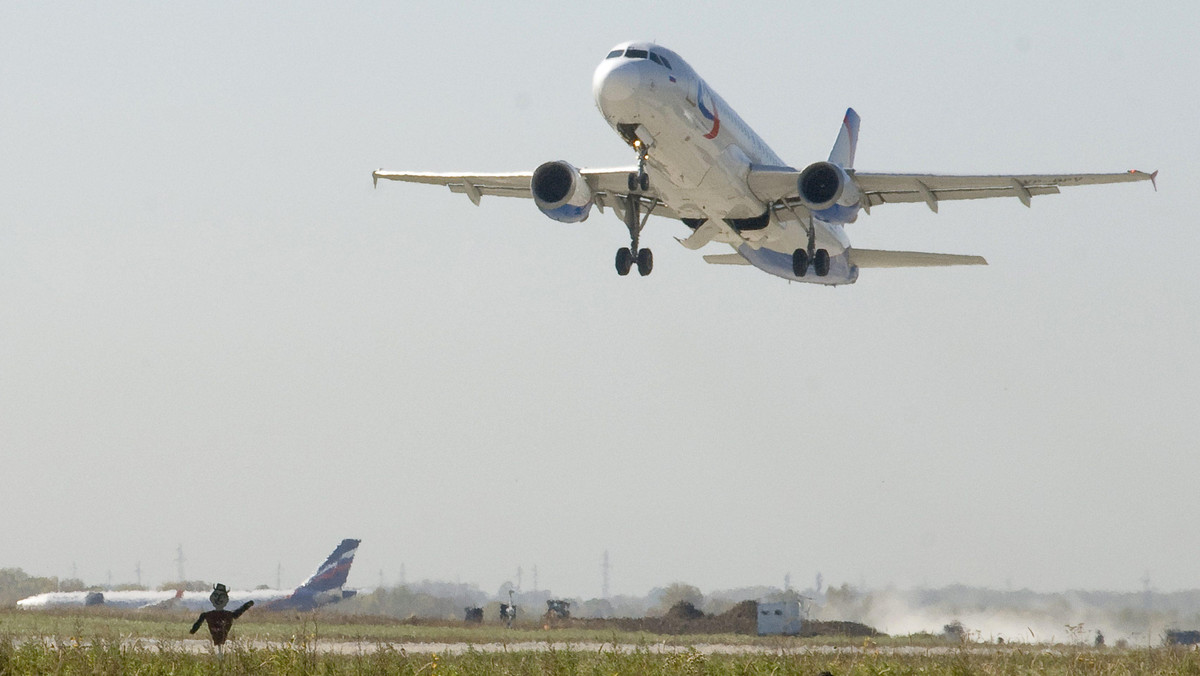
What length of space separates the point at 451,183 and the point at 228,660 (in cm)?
2024

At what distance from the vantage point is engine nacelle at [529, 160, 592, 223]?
3192 centimetres

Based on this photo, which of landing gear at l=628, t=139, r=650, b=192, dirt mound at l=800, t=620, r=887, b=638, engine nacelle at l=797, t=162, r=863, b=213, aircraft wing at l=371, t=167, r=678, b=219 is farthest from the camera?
dirt mound at l=800, t=620, r=887, b=638

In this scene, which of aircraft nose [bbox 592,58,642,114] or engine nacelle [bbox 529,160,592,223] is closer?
aircraft nose [bbox 592,58,642,114]

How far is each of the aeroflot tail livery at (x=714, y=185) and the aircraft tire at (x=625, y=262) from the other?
0.03 meters

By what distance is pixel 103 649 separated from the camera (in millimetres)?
18000

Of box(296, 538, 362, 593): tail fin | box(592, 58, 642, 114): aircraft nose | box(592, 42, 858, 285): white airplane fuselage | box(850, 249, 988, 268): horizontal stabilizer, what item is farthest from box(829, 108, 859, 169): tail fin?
box(296, 538, 362, 593): tail fin

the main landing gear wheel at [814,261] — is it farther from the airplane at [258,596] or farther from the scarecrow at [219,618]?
the airplane at [258,596]

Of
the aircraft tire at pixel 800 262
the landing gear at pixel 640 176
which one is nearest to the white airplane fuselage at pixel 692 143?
the landing gear at pixel 640 176

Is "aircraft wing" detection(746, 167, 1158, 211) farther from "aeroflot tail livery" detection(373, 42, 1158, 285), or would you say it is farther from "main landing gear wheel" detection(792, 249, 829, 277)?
"main landing gear wheel" detection(792, 249, 829, 277)

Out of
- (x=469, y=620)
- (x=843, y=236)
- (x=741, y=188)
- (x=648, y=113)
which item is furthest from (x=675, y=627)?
(x=648, y=113)

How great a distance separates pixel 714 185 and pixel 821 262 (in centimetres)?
586

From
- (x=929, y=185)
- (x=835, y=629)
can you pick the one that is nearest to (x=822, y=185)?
(x=929, y=185)

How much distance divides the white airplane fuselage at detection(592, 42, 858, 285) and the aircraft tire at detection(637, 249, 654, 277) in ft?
4.44

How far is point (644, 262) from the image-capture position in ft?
110
